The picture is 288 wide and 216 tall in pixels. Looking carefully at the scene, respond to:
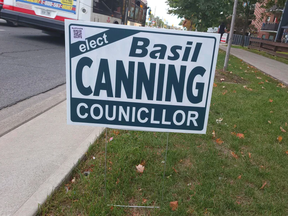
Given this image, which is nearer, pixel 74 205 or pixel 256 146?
pixel 74 205

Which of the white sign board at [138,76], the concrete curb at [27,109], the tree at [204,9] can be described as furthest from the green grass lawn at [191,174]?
the tree at [204,9]

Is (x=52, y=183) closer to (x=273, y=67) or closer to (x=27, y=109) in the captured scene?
(x=27, y=109)

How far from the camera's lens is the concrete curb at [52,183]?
2.05m

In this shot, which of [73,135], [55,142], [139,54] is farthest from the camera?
[73,135]

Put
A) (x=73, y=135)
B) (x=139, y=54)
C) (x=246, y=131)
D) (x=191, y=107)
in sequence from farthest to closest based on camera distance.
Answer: (x=246, y=131)
(x=73, y=135)
(x=191, y=107)
(x=139, y=54)

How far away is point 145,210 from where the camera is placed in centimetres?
221

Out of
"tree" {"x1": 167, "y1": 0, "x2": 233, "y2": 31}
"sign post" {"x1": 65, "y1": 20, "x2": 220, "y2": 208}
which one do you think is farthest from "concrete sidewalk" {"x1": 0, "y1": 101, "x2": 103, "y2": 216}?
"tree" {"x1": 167, "y1": 0, "x2": 233, "y2": 31}

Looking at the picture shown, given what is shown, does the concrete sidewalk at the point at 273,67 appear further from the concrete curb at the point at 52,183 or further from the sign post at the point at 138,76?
the concrete curb at the point at 52,183

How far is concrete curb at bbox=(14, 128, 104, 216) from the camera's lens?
6.73ft

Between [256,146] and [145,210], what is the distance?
6.15ft

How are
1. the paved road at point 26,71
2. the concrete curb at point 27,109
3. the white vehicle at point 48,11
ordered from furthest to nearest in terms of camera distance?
the white vehicle at point 48,11
the paved road at point 26,71
the concrete curb at point 27,109

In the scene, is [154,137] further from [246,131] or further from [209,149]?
[246,131]

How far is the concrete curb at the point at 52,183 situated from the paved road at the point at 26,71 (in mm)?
2016

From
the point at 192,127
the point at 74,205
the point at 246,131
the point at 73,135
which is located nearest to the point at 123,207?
the point at 74,205
